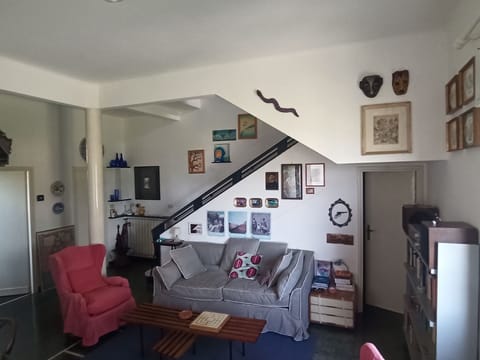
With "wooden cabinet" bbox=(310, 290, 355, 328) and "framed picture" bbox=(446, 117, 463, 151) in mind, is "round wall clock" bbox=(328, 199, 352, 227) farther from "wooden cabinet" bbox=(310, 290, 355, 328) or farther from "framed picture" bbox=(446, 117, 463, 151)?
"framed picture" bbox=(446, 117, 463, 151)

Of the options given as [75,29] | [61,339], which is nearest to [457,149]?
[75,29]

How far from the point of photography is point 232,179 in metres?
4.64

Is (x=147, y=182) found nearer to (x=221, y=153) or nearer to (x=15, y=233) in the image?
(x=221, y=153)

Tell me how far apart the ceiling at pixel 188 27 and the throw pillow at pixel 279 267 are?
2354 millimetres

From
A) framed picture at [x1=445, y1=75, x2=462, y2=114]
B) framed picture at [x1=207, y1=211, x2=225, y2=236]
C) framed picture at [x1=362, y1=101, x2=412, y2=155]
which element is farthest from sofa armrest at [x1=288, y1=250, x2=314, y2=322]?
framed picture at [x1=445, y1=75, x2=462, y2=114]

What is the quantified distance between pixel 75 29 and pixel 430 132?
3096 millimetres

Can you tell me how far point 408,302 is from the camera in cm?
319

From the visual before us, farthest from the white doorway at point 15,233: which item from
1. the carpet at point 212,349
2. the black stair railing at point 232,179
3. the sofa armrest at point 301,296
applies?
the sofa armrest at point 301,296

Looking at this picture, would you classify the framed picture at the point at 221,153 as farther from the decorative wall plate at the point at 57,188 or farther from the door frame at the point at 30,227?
the door frame at the point at 30,227

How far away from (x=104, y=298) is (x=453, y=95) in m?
3.93

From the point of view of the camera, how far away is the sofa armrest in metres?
3.52

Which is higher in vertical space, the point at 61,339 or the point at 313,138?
the point at 313,138

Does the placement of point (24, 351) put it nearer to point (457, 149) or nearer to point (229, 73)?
point (229, 73)

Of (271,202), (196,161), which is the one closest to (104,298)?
(271,202)
